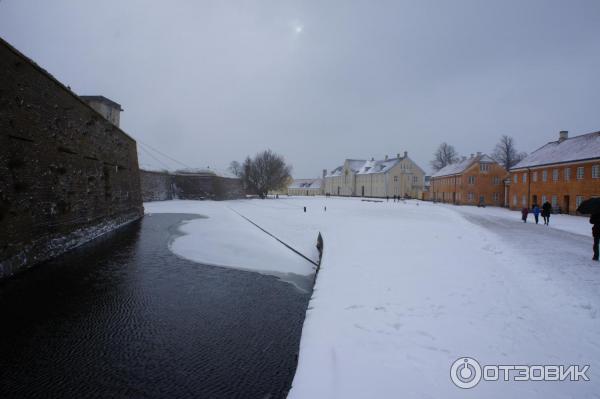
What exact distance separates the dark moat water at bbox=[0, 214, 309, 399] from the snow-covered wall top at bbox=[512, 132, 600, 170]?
30.5 meters

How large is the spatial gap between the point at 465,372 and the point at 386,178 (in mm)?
59703

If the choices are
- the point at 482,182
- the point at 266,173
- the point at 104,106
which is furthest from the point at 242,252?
the point at 266,173

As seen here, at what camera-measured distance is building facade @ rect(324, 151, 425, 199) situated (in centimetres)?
6069

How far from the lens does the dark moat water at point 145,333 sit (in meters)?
3.50

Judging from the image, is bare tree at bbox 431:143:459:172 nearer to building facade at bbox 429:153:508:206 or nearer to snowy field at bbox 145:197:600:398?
building facade at bbox 429:153:508:206

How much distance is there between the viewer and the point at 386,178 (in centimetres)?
6062

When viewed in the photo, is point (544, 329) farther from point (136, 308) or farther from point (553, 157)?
point (553, 157)

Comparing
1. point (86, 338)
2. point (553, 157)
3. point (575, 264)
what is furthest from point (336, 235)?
point (553, 157)

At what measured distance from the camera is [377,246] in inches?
376

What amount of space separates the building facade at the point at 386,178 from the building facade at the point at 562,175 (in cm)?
2574

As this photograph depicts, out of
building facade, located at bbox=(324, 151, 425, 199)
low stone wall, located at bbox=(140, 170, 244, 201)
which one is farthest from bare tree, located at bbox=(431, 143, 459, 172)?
low stone wall, located at bbox=(140, 170, 244, 201)

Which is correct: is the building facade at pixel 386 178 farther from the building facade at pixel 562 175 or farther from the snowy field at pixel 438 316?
the snowy field at pixel 438 316

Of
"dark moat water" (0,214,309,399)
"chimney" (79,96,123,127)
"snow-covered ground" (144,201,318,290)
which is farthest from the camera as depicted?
"chimney" (79,96,123,127)

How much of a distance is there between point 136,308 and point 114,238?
852 centimetres
